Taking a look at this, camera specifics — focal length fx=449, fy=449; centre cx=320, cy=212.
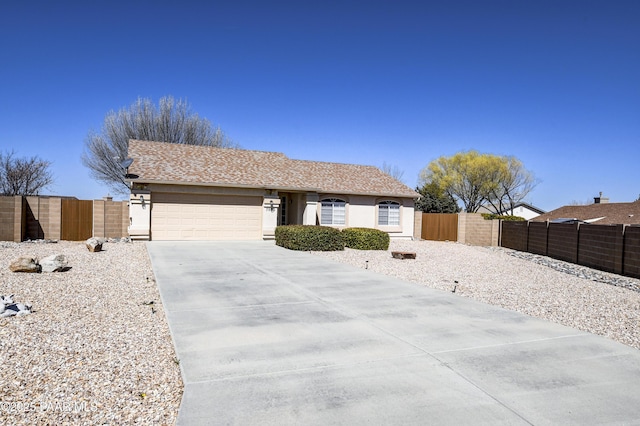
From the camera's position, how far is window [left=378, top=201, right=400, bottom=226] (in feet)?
82.9

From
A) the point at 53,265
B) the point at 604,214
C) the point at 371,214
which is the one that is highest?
the point at 604,214

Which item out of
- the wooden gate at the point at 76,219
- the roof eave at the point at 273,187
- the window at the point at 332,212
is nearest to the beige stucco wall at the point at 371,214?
the window at the point at 332,212

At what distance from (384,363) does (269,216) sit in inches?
672

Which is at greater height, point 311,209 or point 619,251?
point 311,209

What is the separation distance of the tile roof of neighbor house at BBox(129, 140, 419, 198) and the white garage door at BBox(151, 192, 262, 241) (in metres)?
0.91

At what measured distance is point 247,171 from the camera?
22.9 metres

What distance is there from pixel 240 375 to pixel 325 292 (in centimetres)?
465

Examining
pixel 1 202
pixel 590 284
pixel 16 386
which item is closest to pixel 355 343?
pixel 16 386

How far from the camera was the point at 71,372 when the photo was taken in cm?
464

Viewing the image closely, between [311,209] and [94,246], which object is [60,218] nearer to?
[94,246]

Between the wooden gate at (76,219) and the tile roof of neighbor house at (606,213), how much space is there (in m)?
27.6

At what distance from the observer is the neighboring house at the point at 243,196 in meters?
20.0

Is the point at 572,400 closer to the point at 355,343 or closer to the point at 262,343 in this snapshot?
the point at 355,343

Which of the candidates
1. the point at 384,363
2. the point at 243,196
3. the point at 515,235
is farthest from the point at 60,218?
the point at 515,235
